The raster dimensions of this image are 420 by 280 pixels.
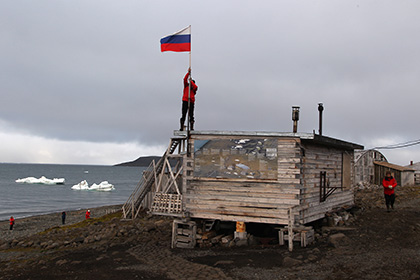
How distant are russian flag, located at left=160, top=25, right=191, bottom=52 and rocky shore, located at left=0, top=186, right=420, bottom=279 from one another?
8960 millimetres

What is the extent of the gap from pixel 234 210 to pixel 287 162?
2.96 m

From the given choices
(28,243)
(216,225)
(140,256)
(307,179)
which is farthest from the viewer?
(28,243)

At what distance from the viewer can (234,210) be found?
1513cm

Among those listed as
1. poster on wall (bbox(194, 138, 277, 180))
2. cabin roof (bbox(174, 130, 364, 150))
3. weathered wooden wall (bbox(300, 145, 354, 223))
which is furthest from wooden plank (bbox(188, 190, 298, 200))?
cabin roof (bbox(174, 130, 364, 150))

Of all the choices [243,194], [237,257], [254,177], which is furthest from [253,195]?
[237,257]

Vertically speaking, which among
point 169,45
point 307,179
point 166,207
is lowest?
point 166,207

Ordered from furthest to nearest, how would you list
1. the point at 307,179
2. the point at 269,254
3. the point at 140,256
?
1. the point at 307,179
2. the point at 140,256
3. the point at 269,254

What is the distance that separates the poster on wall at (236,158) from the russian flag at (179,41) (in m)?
4.62

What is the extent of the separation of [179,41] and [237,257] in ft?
32.9

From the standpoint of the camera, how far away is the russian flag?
56.0 feet

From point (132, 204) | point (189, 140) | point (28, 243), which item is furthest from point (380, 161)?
point (28, 243)

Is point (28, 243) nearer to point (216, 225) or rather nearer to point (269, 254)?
point (216, 225)

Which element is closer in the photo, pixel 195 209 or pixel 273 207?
pixel 273 207

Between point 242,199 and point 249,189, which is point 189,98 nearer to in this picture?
point 249,189
